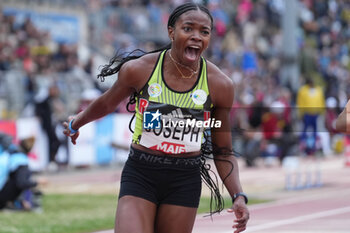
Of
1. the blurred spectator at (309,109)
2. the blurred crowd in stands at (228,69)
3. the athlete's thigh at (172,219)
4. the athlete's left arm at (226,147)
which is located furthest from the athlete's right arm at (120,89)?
the blurred spectator at (309,109)

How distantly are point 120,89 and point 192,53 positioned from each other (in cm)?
52

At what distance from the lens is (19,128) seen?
A: 1736 centimetres

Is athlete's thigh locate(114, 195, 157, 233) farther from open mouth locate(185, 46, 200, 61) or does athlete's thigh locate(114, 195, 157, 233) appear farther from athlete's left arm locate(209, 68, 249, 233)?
open mouth locate(185, 46, 200, 61)

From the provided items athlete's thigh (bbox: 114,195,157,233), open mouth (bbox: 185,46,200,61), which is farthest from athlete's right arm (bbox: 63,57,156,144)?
athlete's thigh (bbox: 114,195,157,233)

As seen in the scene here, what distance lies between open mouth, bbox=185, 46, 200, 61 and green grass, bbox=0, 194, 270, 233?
16.0 feet

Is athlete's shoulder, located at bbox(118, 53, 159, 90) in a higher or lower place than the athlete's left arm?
higher

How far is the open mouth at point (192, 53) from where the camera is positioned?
5255 millimetres

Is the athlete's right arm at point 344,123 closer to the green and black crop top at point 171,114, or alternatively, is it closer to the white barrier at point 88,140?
the green and black crop top at point 171,114

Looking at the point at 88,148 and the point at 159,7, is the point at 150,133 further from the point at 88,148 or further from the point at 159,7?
the point at 159,7

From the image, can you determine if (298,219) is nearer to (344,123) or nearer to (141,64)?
A: (141,64)

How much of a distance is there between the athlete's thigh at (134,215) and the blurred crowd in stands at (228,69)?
8800 millimetres

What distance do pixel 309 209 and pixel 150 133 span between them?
7233 mm

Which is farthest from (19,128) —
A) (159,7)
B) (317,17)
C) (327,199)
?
(317,17)

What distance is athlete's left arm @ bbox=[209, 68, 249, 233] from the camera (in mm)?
5352
